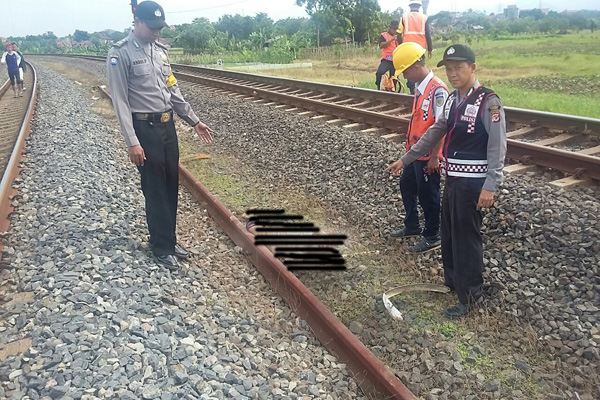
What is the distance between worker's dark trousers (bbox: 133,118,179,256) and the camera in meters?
4.20

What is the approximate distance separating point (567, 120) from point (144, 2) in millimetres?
5691

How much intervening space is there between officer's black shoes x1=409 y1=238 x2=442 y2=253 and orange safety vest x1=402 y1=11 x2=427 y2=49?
5.38 meters

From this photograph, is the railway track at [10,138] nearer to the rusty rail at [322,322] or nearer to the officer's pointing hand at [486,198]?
the rusty rail at [322,322]

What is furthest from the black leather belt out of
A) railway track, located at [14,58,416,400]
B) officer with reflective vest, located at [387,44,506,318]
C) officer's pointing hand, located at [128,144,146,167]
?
officer with reflective vest, located at [387,44,506,318]

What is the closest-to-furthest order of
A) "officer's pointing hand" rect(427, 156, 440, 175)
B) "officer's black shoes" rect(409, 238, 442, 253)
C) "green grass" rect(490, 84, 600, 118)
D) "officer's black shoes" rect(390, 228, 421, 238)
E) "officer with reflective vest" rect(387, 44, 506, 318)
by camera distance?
"officer with reflective vest" rect(387, 44, 506, 318) < "officer's pointing hand" rect(427, 156, 440, 175) < "officer's black shoes" rect(409, 238, 442, 253) < "officer's black shoes" rect(390, 228, 421, 238) < "green grass" rect(490, 84, 600, 118)

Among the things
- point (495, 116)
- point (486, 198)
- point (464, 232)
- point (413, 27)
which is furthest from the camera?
point (413, 27)

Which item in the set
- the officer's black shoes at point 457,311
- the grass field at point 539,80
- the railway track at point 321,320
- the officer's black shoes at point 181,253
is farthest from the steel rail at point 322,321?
the grass field at point 539,80

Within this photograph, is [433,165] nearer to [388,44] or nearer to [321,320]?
[321,320]

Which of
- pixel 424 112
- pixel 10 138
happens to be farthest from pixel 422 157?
pixel 10 138

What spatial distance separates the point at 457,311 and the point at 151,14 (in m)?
3.26

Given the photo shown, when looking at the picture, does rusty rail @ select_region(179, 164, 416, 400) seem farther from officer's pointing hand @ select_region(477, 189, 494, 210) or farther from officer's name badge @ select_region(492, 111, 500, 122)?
officer's name badge @ select_region(492, 111, 500, 122)

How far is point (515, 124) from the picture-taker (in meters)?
7.57

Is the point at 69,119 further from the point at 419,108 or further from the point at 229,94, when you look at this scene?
the point at 419,108

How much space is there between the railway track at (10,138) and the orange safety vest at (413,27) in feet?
22.1
